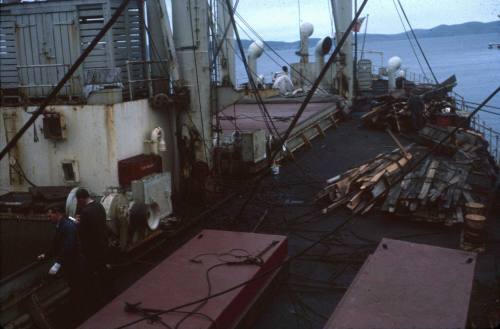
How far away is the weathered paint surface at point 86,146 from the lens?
9.83 meters

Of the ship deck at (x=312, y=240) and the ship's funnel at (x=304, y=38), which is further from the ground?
the ship's funnel at (x=304, y=38)

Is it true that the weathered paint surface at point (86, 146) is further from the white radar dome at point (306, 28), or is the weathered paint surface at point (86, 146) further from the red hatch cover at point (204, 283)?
the white radar dome at point (306, 28)

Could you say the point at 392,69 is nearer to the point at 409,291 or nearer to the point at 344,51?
the point at 344,51

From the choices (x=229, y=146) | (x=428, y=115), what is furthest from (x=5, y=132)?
(x=428, y=115)

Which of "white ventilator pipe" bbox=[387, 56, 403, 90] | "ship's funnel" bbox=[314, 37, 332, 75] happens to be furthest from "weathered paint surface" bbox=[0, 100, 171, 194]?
"white ventilator pipe" bbox=[387, 56, 403, 90]

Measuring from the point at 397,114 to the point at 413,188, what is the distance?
36.0 ft

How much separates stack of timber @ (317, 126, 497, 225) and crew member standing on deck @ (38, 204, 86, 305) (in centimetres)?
588

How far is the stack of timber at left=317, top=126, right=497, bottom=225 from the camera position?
34.0 ft

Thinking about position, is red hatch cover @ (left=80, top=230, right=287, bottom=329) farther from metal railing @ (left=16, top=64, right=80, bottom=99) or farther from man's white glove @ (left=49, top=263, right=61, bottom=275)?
metal railing @ (left=16, top=64, right=80, bottom=99)

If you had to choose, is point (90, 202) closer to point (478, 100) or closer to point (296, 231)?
point (296, 231)

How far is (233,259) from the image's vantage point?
6.89m

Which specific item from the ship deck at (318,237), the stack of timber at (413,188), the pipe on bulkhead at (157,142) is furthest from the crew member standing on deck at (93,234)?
the stack of timber at (413,188)

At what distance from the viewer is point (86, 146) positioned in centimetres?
994

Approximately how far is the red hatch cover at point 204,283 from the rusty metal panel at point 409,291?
148 cm
